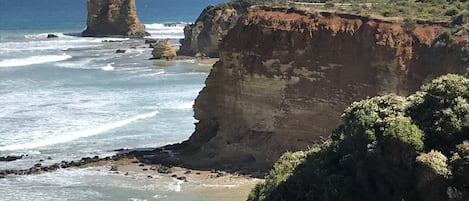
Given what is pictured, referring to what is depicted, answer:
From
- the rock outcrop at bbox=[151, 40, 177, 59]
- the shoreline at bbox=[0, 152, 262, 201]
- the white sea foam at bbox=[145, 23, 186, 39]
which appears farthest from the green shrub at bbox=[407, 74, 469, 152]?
the white sea foam at bbox=[145, 23, 186, 39]

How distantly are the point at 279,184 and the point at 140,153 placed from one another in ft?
63.7

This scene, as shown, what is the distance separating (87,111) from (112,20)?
5849 centimetres

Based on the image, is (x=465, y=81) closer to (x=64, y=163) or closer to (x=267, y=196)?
(x=267, y=196)

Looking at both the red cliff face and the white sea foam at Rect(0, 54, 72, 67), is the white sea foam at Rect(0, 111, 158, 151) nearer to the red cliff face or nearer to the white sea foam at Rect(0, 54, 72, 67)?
the red cliff face

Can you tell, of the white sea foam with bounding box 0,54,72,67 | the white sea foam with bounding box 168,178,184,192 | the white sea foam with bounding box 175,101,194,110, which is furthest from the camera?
the white sea foam with bounding box 0,54,72,67

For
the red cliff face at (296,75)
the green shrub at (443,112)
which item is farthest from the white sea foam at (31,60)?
the green shrub at (443,112)

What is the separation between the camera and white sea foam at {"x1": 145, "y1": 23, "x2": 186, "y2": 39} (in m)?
107

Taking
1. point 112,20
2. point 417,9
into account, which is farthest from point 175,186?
point 112,20

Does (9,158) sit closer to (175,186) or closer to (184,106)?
(175,186)

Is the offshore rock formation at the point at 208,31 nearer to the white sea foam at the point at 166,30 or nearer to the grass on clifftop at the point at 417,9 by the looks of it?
the white sea foam at the point at 166,30

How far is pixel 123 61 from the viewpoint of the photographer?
245ft

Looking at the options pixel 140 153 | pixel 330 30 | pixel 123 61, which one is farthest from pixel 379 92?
pixel 123 61

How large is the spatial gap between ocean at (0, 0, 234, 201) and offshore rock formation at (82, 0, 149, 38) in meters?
10.4

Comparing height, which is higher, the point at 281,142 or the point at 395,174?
the point at 395,174
